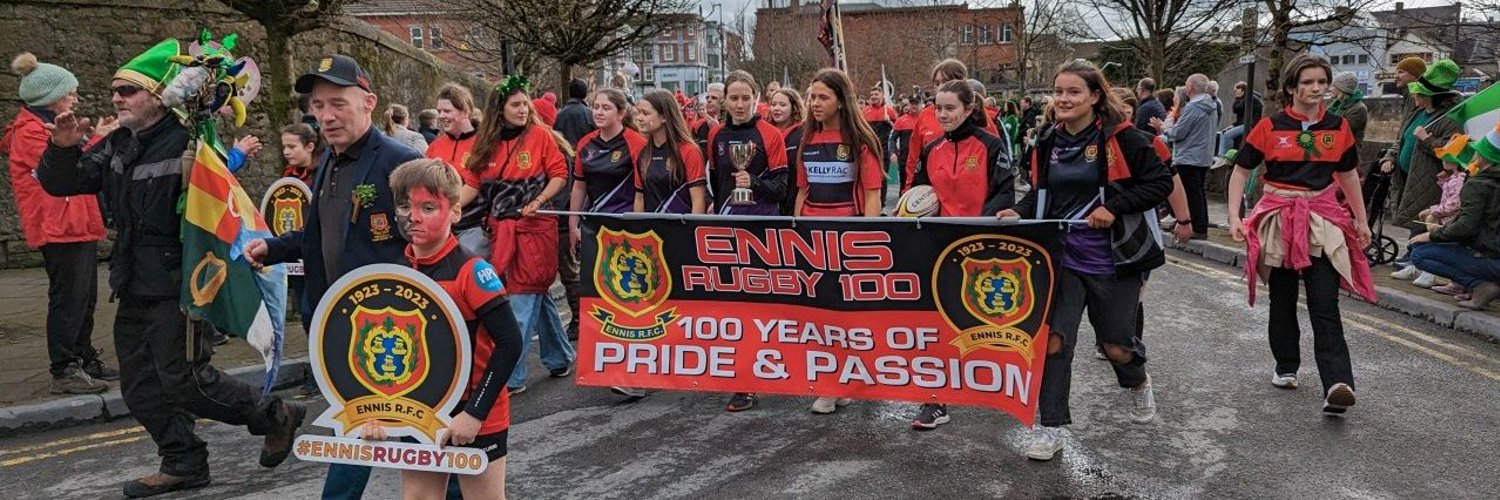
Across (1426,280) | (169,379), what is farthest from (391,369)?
(1426,280)

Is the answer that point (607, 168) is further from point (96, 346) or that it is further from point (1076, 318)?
point (96, 346)

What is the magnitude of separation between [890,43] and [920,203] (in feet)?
177

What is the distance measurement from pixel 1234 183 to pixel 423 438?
181 inches

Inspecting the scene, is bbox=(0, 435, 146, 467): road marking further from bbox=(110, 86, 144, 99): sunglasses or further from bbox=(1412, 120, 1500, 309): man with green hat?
bbox=(1412, 120, 1500, 309): man with green hat

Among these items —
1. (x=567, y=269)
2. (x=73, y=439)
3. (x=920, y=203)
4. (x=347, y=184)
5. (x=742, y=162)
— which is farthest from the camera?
(x=567, y=269)

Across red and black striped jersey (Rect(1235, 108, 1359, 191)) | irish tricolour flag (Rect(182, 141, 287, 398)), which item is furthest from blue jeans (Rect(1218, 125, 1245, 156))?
irish tricolour flag (Rect(182, 141, 287, 398))

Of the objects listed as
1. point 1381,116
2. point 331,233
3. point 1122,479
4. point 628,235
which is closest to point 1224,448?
point 1122,479

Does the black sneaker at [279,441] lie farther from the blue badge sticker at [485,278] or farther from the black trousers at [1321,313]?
the black trousers at [1321,313]

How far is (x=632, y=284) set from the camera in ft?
18.7

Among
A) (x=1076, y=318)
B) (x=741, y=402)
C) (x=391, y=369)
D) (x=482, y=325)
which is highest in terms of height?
(x=482, y=325)

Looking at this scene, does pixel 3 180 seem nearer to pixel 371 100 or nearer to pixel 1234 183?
pixel 371 100

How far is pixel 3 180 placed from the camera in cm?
1202

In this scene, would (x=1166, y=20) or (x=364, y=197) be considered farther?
(x=1166, y=20)

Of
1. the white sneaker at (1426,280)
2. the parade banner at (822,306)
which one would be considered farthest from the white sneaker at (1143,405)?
the white sneaker at (1426,280)
